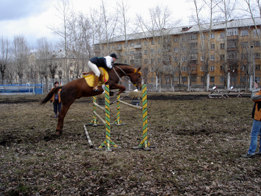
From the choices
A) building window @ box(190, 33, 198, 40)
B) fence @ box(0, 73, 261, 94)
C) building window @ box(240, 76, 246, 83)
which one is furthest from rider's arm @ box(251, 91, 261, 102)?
building window @ box(190, 33, 198, 40)

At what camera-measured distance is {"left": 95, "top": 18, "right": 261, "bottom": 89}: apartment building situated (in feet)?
139

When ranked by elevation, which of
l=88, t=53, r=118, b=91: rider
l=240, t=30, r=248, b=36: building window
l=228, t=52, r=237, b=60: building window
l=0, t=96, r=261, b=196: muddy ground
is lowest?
l=0, t=96, r=261, b=196: muddy ground

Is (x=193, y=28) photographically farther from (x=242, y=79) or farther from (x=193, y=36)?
(x=242, y=79)

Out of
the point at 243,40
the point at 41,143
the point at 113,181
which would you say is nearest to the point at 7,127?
the point at 41,143

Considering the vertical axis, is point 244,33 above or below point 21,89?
above

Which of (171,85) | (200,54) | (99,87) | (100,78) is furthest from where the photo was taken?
(200,54)

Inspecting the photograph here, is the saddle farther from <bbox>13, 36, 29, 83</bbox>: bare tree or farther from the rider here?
<bbox>13, 36, 29, 83</bbox>: bare tree

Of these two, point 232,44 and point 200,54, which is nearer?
point 232,44

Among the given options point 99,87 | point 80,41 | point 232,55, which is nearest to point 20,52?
point 80,41

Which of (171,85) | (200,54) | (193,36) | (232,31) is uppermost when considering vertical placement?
(232,31)

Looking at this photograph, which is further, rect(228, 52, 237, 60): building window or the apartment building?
rect(228, 52, 237, 60): building window

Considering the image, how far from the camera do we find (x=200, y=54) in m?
49.8

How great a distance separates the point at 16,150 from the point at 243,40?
50322 mm

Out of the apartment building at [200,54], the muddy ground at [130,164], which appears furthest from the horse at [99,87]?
the apartment building at [200,54]
